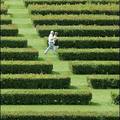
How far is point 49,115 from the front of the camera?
28000mm

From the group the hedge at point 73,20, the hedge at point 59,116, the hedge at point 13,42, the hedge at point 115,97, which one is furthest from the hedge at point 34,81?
the hedge at point 73,20

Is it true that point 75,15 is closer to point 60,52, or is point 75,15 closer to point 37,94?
point 60,52

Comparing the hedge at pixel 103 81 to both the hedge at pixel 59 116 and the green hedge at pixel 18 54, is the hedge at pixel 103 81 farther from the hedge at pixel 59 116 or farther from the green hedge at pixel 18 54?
the hedge at pixel 59 116

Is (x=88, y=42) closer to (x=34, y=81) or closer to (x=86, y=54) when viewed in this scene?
(x=86, y=54)

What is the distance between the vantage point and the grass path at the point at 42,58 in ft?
101

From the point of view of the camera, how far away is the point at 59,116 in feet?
91.8

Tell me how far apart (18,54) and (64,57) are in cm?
307

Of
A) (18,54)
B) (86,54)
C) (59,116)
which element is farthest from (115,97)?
(18,54)

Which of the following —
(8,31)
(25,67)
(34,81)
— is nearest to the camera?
(34,81)

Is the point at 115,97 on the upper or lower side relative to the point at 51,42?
lower

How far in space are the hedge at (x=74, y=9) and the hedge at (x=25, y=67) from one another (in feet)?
40.6

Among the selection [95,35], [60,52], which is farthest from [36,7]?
[60,52]

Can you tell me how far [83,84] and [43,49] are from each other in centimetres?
700

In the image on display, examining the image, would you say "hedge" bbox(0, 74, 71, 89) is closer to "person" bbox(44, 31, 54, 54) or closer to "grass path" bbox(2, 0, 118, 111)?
"grass path" bbox(2, 0, 118, 111)
